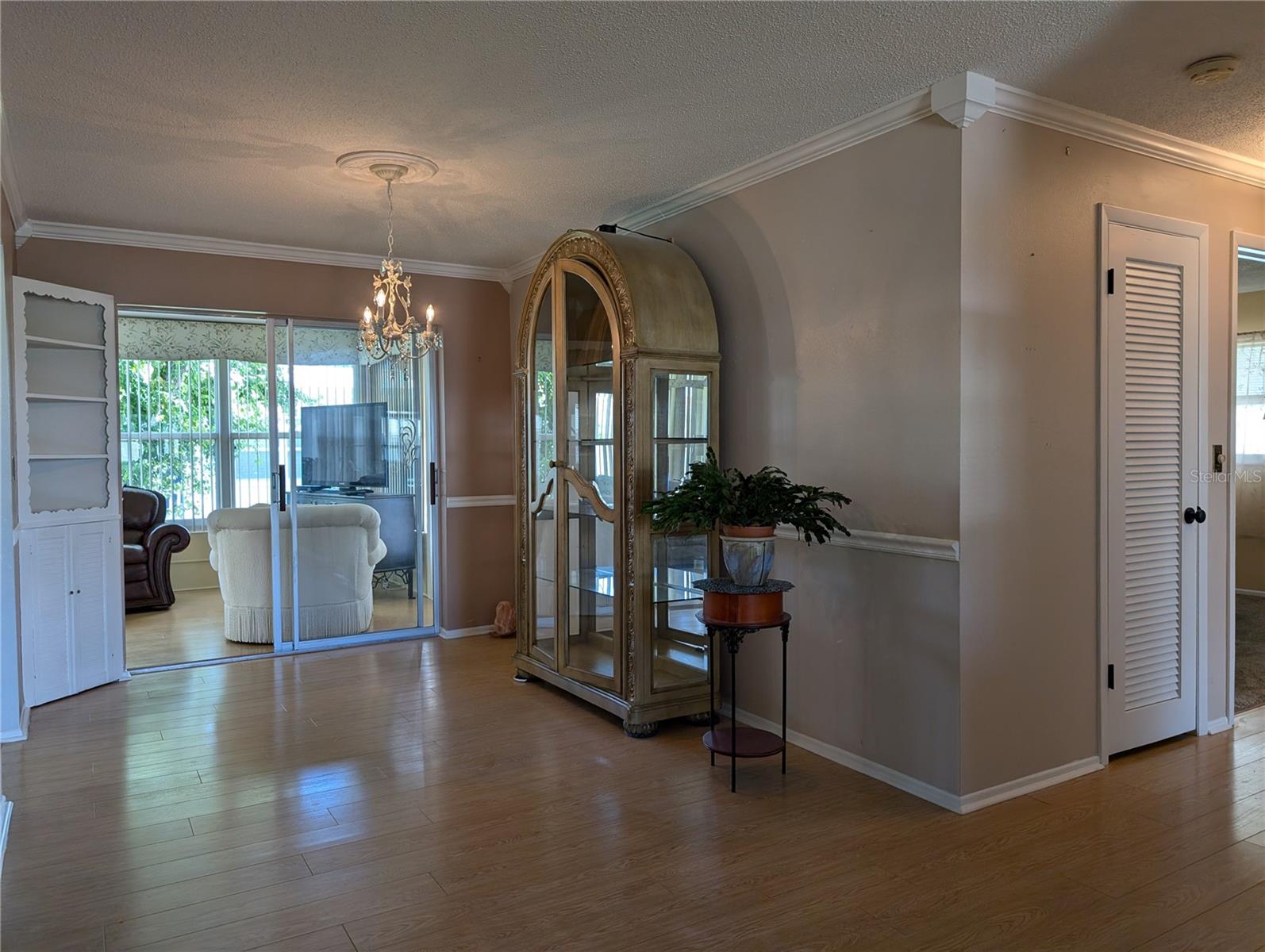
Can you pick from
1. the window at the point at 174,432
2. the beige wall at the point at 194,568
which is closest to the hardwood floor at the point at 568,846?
Answer: the beige wall at the point at 194,568

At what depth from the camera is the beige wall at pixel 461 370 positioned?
5.36m

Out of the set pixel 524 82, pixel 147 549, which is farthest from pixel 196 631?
pixel 524 82

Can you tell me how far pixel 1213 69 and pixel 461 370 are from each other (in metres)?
4.45

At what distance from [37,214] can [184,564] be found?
4091mm

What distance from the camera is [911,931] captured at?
2289 mm

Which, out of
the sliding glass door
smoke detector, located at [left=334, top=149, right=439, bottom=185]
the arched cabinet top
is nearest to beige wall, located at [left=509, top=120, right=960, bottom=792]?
the arched cabinet top

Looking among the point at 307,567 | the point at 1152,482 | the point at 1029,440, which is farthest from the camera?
the point at 307,567

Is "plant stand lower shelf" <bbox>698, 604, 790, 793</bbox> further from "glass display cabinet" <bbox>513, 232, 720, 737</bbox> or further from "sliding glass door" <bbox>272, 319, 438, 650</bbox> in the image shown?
"sliding glass door" <bbox>272, 319, 438, 650</bbox>

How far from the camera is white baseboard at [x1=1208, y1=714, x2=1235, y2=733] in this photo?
151 inches

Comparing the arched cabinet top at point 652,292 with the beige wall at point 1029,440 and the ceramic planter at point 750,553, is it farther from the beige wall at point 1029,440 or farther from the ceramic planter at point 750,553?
the beige wall at point 1029,440

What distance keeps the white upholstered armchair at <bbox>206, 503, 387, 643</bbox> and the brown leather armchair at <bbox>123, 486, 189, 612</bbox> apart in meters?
1.48

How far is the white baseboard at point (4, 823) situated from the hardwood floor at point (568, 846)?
3 centimetres

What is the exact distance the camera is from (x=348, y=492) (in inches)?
225

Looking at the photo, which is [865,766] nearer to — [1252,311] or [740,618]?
[740,618]
